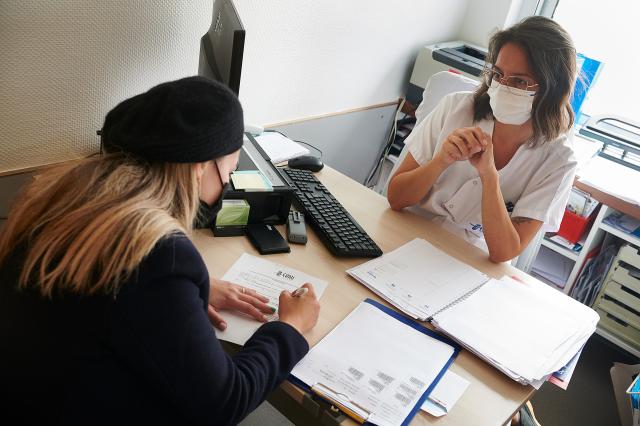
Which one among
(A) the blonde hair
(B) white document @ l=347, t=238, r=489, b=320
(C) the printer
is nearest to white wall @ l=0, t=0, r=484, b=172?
(C) the printer

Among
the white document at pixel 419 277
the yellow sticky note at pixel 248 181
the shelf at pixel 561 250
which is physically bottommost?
the shelf at pixel 561 250

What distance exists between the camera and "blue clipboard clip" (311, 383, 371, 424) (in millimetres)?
895

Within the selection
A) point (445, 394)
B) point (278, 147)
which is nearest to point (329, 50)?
point (278, 147)

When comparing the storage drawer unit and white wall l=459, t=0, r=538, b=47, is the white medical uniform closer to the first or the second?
the storage drawer unit

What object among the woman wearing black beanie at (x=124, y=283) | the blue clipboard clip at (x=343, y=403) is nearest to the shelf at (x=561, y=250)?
the blue clipboard clip at (x=343, y=403)

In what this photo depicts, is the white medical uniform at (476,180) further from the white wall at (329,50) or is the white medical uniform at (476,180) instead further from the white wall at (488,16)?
the white wall at (488,16)

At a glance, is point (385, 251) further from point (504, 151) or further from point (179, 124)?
point (179, 124)

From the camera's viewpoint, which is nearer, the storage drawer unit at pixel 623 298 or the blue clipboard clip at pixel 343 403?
the blue clipboard clip at pixel 343 403

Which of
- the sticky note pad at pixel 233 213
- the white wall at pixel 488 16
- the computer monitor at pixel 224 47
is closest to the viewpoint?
the computer monitor at pixel 224 47

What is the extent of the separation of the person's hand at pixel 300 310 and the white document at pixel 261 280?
0.05 m

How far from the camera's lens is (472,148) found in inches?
56.3

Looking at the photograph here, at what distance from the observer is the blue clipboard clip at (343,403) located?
895mm

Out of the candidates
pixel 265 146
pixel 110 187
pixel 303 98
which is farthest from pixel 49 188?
pixel 303 98

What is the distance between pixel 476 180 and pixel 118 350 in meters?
1.16
